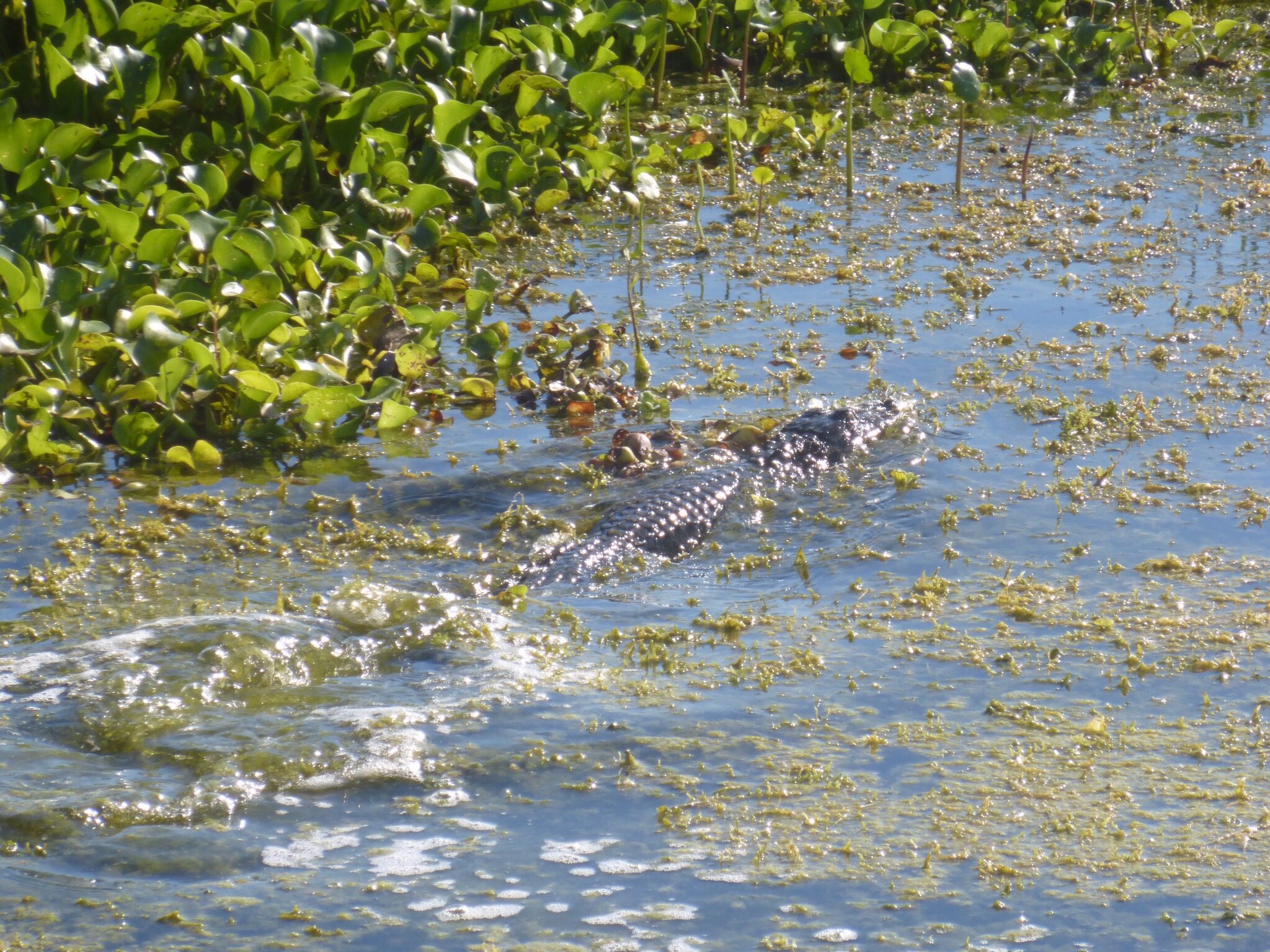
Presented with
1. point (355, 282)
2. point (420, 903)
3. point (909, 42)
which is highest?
point (909, 42)

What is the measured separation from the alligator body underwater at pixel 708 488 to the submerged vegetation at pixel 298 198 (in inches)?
23.5

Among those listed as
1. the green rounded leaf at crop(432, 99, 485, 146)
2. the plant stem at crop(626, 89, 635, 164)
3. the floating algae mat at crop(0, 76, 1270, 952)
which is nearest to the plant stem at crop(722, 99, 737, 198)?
the plant stem at crop(626, 89, 635, 164)

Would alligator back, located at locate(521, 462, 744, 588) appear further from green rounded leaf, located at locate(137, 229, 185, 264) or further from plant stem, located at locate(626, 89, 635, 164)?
plant stem, located at locate(626, 89, 635, 164)

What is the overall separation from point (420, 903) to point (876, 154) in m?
5.25

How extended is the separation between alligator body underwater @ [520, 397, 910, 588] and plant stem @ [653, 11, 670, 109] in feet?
9.08

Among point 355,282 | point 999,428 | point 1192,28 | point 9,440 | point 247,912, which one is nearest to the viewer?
point 247,912

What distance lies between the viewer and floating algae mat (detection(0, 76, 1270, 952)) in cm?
237

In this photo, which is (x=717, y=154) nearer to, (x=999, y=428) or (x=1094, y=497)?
(x=999, y=428)

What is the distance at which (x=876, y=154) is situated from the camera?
684cm

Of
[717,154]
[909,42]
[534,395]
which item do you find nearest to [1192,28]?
[909,42]

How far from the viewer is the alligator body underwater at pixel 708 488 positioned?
12.1 feet

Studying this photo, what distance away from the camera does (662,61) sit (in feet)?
22.8

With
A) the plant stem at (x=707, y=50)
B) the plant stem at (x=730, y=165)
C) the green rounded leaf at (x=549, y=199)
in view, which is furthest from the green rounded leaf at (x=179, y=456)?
the plant stem at (x=707, y=50)

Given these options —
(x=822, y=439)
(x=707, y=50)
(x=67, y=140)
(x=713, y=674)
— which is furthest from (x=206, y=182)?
(x=707, y=50)
